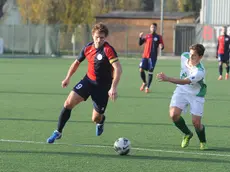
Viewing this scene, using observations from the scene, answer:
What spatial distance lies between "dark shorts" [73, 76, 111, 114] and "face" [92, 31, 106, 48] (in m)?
0.58

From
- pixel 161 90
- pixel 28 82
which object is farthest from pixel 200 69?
pixel 28 82

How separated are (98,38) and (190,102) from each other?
159cm

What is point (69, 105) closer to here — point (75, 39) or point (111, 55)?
point (111, 55)

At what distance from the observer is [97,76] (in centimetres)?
979

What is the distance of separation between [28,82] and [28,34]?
23442 mm

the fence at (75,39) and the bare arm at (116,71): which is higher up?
the bare arm at (116,71)

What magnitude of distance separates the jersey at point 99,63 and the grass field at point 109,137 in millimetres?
961

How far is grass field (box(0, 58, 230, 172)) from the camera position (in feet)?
27.0

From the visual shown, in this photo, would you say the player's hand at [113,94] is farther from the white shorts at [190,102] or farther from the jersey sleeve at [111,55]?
the white shorts at [190,102]

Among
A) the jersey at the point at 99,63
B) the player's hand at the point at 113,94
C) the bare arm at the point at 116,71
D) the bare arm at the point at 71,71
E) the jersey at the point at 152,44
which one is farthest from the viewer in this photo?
the jersey at the point at 152,44

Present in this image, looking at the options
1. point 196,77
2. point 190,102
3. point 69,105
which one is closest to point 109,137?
point 69,105

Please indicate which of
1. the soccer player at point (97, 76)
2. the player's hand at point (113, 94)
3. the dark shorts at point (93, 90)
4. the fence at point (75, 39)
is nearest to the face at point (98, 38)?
the soccer player at point (97, 76)

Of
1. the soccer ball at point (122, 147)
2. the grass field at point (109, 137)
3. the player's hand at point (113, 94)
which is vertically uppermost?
the player's hand at point (113, 94)

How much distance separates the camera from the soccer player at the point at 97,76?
31.1 ft
